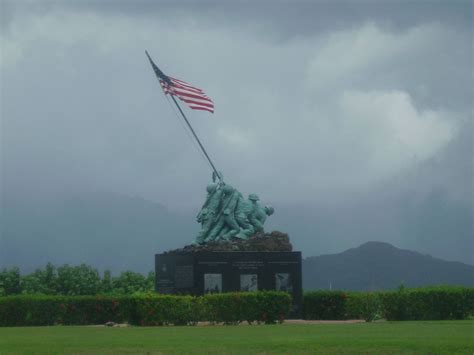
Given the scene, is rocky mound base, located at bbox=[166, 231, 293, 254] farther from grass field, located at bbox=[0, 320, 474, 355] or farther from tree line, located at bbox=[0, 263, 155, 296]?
grass field, located at bbox=[0, 320, 474, 355]

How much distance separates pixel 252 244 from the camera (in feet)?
112

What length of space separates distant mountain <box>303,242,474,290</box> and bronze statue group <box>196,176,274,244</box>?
51.3m

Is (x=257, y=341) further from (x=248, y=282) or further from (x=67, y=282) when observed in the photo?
(x=67, y=282)

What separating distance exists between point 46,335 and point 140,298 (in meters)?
5.47

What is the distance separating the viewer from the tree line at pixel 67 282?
39531mm

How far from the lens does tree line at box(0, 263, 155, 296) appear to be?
39.5 m

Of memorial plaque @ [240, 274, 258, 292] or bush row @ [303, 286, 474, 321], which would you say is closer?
bush row @ [303, 286, 474, 321]

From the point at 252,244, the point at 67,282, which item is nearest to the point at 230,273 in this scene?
the point at 252,244

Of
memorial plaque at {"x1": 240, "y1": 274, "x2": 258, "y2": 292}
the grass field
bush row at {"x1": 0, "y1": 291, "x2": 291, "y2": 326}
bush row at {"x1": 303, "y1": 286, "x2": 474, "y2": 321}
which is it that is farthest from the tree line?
the grass field

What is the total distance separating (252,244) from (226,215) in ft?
6.34

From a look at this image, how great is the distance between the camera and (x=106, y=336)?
850 inches

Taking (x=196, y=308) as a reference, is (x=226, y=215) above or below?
above

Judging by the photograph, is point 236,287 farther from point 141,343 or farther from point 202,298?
point 141,343

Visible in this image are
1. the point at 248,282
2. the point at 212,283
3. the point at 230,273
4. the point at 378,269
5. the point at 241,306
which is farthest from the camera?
the point at 378,269
